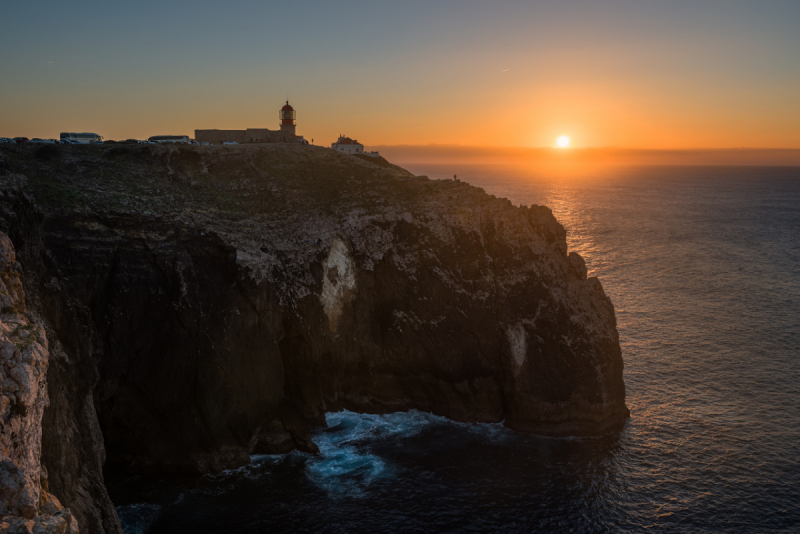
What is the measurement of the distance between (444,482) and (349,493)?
22.6ft

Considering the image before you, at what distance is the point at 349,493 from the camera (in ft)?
128

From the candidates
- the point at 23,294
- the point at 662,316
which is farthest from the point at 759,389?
the point at 23,294

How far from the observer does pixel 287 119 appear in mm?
93000

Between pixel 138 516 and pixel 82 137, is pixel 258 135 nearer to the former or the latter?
pixel 82 137

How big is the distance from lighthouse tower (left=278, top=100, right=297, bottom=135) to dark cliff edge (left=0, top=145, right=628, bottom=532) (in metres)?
34.5

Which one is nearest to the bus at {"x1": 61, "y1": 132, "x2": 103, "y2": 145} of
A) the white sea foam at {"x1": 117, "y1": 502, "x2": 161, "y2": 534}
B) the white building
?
the white building

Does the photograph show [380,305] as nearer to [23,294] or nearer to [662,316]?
[23,294]

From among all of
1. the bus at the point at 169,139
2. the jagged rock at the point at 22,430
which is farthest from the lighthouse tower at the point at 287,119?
the jagged rock at the point at 22,430

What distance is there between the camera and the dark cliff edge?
4241 cm

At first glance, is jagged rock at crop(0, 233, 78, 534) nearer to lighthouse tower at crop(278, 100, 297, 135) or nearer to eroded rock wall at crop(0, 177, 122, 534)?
eroded rock wall at crop(0, 177, 122, 534)

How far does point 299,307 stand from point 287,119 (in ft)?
177

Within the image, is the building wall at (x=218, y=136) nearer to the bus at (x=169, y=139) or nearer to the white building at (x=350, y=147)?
the bus at (x=169, y=139)

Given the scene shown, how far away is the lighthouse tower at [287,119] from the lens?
Answer: 92625 mm

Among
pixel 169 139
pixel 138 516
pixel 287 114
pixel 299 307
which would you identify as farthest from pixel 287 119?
pixel 138 516
